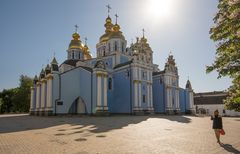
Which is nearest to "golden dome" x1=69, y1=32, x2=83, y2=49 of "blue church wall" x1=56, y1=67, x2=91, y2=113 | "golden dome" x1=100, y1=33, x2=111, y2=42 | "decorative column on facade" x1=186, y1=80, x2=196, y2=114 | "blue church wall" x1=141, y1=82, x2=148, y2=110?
"golden dome" x1=100, y1=33, x2=111, y2=42

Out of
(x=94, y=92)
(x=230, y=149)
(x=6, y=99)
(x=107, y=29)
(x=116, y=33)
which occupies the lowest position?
(x=230, y=149)

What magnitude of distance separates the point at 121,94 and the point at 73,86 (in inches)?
353

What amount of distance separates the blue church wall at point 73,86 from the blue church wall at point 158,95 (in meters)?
16.8

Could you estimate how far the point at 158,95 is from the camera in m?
48.2

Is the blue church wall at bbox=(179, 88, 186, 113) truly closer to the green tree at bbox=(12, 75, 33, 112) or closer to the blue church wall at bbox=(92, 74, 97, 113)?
the blue church wall at bbox=(92, 74, 97, 113)

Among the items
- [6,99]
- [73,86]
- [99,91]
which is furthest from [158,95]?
[6,99]

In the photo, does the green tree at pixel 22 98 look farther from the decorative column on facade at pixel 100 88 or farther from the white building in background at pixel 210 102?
the white building in background at pixel 210 102

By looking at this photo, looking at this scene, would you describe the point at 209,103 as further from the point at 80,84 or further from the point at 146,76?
the point at 80,84

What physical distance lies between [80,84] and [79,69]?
277cm

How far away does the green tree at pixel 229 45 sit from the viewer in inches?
303

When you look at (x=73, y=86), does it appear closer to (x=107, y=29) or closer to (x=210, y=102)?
(x=107, y=29)

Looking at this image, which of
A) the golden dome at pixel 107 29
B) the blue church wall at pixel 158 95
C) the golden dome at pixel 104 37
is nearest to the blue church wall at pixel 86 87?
the golden dome at pixel 104 37

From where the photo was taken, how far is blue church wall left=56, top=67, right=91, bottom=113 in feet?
129

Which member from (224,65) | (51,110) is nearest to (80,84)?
(51,110)
